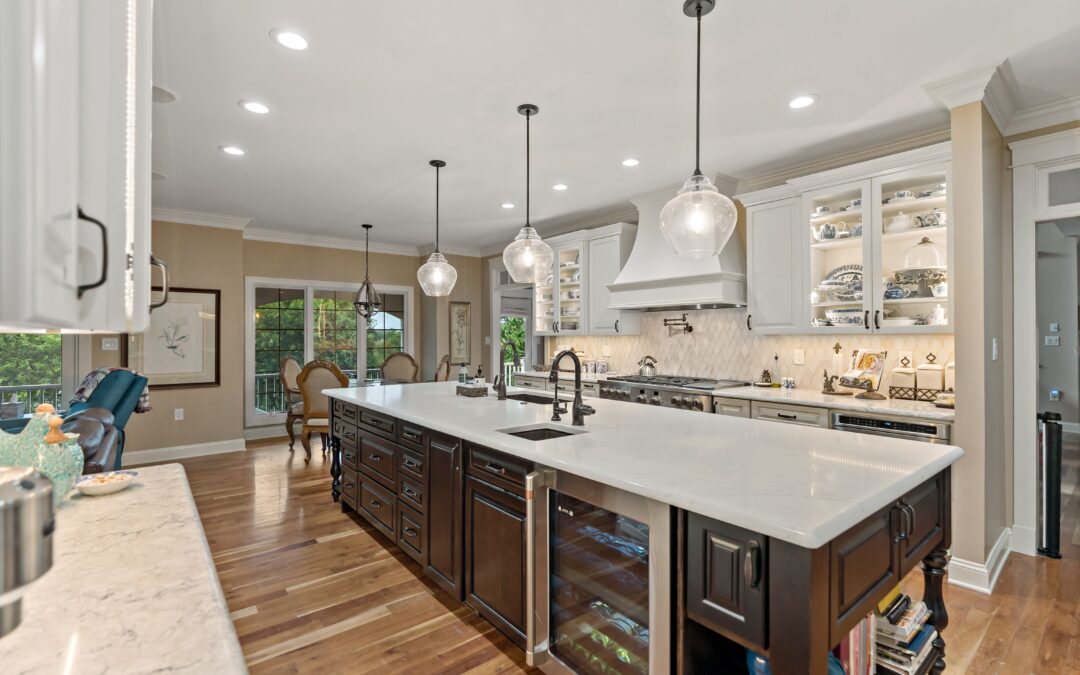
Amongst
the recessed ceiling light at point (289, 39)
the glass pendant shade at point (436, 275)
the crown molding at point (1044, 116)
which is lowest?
the glass pendant shade at point (436, 275)

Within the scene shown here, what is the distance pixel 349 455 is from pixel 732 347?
3.30m

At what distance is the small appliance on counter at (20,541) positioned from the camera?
37 cm

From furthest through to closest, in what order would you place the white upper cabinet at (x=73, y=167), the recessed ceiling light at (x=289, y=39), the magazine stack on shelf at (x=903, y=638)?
1. the recessed ceiling light at (x=289, y=39)
2. the magazine stack on shelf at (x=903, y=638)
3. the white upper cabinet at (x=73, y=167)

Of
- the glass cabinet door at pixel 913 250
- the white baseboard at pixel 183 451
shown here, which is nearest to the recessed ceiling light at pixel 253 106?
the glass cabinet door at pixel 913 250

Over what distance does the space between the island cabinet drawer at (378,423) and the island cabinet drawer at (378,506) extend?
0.35 meters

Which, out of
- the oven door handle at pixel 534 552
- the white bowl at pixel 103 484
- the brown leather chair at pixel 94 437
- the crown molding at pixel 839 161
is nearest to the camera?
the white bowl at pixel 103 484

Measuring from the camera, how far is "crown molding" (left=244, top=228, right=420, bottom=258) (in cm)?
649

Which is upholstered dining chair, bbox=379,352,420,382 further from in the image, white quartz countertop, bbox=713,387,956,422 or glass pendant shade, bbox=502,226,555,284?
white quartz countertop, bbox=713,387,956,422

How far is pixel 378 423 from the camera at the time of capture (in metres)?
3.28

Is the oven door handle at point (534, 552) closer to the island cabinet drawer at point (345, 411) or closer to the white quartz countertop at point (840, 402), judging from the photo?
the island cabinet drawer at point (345, 411)

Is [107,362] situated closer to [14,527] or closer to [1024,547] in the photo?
[14,527]

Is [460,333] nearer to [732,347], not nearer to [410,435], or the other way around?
[732,347]

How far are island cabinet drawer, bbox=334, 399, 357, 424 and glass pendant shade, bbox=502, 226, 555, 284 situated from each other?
1504mm

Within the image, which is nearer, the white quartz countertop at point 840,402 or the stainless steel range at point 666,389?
the white quartz countertop at point 840,402
